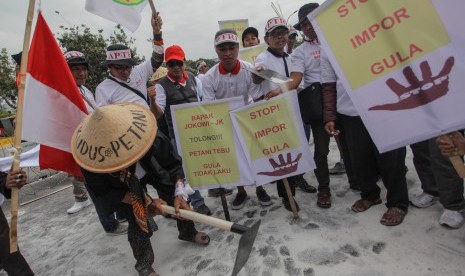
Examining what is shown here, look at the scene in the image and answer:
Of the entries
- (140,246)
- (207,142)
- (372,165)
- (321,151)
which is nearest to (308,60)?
(321,151)

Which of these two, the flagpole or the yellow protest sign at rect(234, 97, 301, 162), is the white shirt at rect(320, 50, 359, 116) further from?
the flagpole

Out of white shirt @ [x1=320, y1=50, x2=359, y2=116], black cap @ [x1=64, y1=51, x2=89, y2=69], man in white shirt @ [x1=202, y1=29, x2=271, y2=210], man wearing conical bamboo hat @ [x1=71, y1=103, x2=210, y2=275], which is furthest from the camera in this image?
black cap @ [x1=64, y1=51, x2=89, y2=69]

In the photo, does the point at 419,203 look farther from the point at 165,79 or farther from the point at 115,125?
the point at 165,79

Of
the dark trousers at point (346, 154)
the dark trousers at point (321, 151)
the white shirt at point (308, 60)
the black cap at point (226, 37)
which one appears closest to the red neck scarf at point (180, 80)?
the black cap at point (226, 37)

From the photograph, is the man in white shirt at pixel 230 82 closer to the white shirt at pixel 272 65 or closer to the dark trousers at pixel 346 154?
the white shirt at pixel 272 65

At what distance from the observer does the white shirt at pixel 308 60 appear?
9.71 feet

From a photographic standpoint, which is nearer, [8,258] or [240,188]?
[8,258]

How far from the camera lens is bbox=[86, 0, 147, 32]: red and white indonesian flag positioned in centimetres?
257

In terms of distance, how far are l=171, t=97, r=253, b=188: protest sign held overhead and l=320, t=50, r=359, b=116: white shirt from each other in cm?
80

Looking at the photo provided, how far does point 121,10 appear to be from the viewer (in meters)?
2.65

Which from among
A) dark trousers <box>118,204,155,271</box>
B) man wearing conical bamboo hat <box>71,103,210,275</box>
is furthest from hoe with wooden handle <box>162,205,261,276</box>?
dark trousers <box>118,204,155,271</box>

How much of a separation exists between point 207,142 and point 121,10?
1.40 m

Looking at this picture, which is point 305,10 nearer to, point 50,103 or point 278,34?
point 278,34

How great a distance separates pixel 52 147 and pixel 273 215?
209 centimetres
